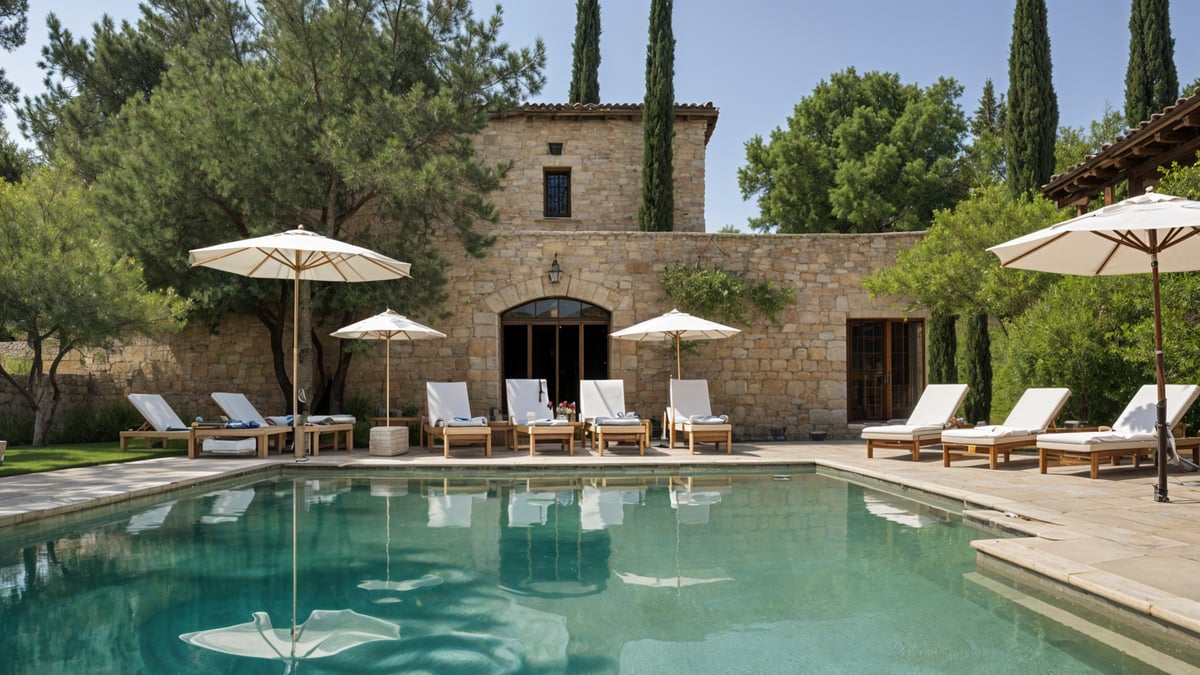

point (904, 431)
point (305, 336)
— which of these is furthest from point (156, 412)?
point (904, 431)

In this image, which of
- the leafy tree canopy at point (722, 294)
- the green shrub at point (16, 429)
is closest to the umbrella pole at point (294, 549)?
the green shrub at point (16, 429)

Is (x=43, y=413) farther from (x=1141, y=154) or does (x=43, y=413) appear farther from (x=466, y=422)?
(x=1141, y=154)

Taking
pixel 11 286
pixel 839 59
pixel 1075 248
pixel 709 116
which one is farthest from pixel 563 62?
pixel 1075 248

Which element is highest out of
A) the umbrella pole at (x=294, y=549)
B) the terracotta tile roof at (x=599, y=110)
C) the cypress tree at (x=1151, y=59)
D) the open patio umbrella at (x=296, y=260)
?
the cypress tree at (x=1151, y=59)

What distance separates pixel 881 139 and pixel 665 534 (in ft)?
80.4

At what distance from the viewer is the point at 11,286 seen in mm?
10211

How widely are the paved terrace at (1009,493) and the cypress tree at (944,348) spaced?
2621 mm

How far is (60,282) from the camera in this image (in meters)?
10.4

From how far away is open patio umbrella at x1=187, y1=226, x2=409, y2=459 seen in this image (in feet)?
28.6

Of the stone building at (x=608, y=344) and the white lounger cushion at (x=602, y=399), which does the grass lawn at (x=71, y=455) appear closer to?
the stone building at (x=608, y=344)

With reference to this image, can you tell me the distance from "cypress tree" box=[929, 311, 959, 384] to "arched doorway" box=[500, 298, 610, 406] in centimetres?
574

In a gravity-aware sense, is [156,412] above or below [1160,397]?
below

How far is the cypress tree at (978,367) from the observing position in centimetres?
1334

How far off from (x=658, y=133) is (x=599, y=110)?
1.95 metres
